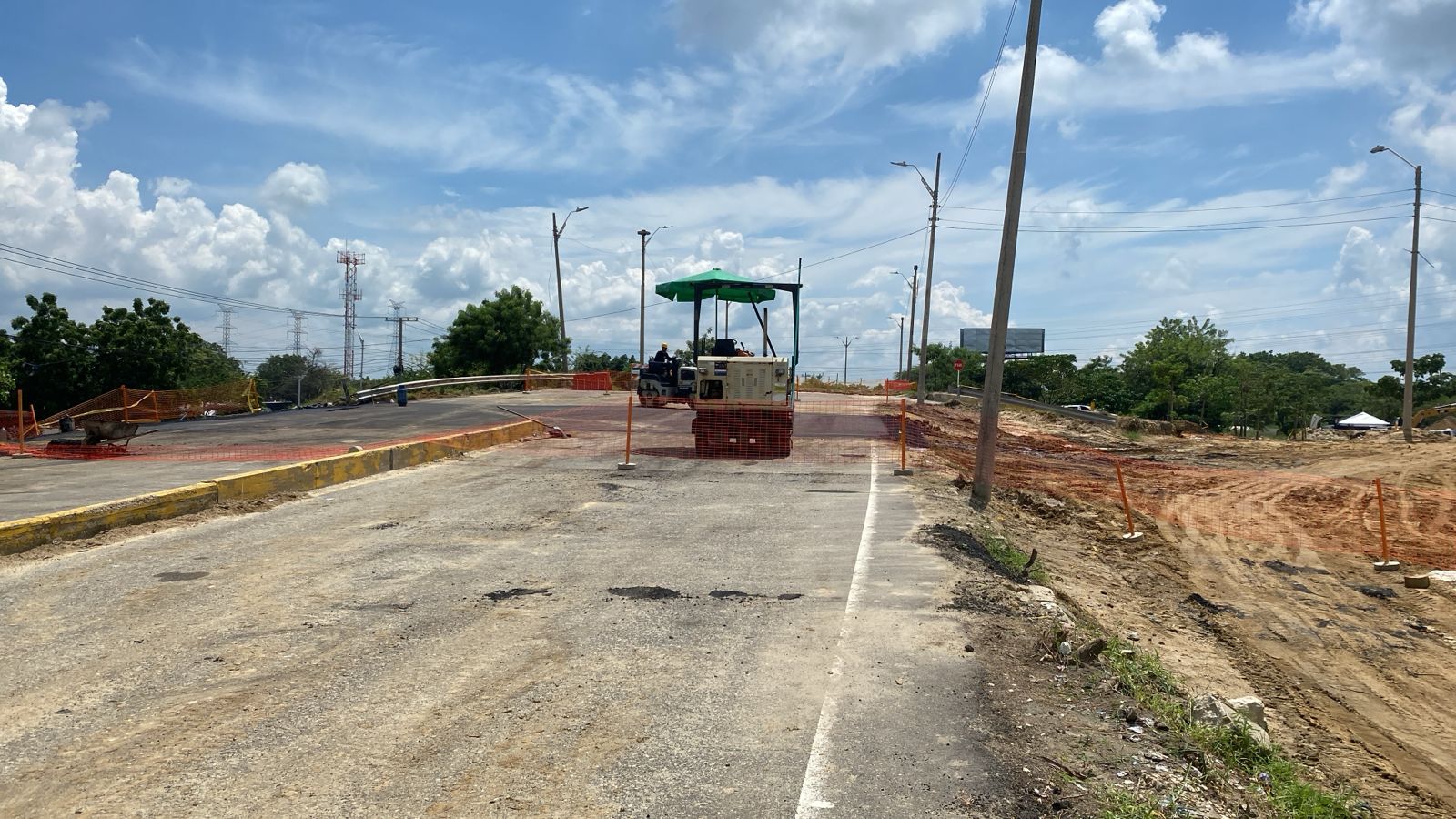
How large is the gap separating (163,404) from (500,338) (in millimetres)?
26590

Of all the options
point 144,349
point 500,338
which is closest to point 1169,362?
point 500,338

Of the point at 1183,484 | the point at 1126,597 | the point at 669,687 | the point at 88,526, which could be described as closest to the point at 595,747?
the point at 669,687

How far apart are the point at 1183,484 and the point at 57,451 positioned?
21.7 meters

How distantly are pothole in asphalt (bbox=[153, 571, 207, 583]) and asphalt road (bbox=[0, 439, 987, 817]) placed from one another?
104 millimetres

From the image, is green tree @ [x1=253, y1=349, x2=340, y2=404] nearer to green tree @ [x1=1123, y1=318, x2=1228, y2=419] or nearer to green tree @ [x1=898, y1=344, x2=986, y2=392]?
green tree @ [x1=898, y1=344, x2=986, y2=392]

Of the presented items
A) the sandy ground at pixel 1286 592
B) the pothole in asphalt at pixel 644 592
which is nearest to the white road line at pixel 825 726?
the pothole in asphalt at pixel 644 592

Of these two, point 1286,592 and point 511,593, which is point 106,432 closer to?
point 511,593

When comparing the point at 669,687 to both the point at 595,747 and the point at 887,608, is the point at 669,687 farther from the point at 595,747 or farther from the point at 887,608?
the point at 887,608

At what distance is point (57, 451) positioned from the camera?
17.5 metres

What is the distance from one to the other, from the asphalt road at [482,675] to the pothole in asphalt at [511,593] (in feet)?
0.09

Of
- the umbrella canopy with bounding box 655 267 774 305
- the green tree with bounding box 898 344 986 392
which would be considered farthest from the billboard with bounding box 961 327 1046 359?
the umbrella canopy with bounding box 655 267 774 305

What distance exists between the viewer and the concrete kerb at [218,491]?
9.02 m

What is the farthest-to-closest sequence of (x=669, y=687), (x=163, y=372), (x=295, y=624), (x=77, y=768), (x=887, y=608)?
(x=163, y=372) → (x=887, y=608) → (x=295, y=624) → (x=669, y=687) → (x=77, y=768)

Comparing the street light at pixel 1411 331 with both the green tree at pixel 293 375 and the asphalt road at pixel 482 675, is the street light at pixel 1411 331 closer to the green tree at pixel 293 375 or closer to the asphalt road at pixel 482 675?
the asphalt road at pixel 482 675
